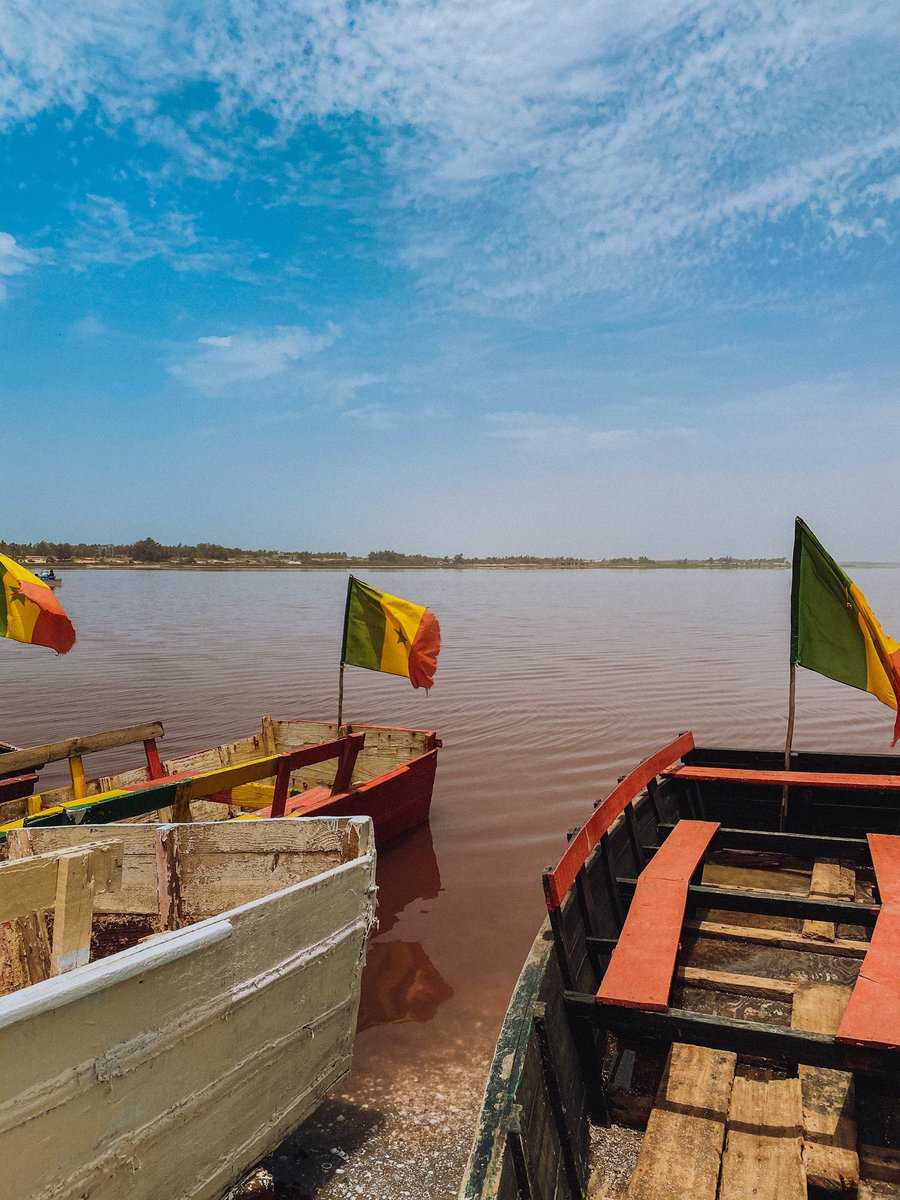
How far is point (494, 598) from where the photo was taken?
53.5 m

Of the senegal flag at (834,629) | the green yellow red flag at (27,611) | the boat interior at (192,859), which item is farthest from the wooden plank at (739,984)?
the green yellow red flag at (27,611)

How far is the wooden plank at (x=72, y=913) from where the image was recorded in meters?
3.77

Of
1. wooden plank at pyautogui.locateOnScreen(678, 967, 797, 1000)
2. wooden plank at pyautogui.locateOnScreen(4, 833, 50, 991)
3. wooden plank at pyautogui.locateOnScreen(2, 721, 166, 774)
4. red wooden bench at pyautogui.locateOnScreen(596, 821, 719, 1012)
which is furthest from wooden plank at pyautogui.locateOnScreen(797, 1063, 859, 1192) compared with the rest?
wooden plank at pyautogui.locateOnScreen(2, 721, 166, 774)

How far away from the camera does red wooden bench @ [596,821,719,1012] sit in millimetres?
3375

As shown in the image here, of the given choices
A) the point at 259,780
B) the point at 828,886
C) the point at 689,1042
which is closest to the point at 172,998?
the point at 689,1042

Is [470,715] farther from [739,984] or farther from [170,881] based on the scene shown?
[170,881]

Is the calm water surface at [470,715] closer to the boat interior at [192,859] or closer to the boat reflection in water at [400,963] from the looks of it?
the boat reflection in water at [400,963]

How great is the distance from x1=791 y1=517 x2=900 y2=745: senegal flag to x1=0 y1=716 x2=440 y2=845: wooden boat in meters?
4.58

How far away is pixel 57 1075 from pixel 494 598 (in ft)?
168

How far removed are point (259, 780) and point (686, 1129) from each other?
5.21 meters

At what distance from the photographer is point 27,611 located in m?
8.66

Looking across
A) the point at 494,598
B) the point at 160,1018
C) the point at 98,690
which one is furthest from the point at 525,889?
the point at 494,598

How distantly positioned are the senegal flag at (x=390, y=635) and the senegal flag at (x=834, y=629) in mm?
4224

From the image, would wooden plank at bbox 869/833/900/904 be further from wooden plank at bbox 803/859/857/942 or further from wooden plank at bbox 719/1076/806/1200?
wooden plank at bbox 719/1076/806/1200
